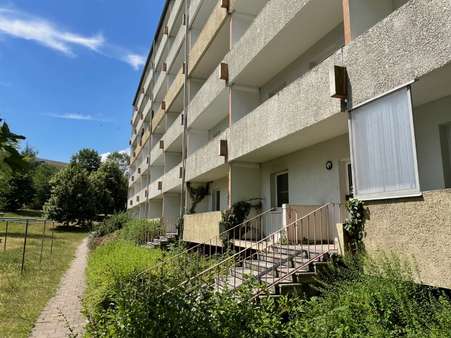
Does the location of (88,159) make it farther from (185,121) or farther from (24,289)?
(24,289)

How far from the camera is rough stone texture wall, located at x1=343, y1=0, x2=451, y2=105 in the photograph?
5.26m

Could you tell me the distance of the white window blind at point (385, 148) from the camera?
5.73m

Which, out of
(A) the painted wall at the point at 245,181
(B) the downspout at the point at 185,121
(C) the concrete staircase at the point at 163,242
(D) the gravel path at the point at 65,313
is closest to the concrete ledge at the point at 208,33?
(B) the downspout at the point at 185,121

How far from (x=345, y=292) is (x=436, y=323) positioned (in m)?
1.41

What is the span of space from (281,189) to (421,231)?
25.0 feet

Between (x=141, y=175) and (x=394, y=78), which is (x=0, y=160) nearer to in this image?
(x=394, y=78)

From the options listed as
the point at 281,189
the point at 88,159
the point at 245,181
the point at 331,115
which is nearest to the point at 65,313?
the point at 245,181

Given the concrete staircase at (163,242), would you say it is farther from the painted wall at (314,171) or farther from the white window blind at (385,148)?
the white window blind at (385,148)

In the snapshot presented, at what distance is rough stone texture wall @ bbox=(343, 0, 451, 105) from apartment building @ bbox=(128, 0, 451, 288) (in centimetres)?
2

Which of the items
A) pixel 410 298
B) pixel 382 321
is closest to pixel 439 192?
pixel 410 298

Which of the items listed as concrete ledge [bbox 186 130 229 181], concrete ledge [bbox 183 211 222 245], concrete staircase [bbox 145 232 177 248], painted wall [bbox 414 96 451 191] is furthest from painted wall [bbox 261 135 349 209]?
concrete staircase [bbox 145 232 177 248]

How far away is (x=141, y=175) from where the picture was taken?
123ft

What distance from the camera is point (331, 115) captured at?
7.54 metres

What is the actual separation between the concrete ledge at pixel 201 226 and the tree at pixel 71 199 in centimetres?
3289
